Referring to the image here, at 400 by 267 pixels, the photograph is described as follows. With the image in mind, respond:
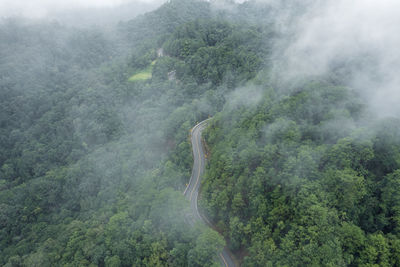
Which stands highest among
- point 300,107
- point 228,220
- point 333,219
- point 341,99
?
point 341,99

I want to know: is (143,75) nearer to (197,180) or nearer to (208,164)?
(208,164)

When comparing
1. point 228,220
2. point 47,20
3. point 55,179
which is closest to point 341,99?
point 228,220

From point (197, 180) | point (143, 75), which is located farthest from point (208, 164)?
point (143, 75)

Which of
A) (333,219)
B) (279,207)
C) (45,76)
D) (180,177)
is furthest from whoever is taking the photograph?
(45,76)

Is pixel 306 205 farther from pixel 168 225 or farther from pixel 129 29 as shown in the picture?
pixel 129 29

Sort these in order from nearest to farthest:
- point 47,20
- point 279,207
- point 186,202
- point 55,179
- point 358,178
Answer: point 358,178 → point 279,207 → point 186,202 → point 55,179 → point 47,20

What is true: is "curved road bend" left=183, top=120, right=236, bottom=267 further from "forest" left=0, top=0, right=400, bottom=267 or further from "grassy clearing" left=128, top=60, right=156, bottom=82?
"grassy clearing" left=128, top=60, right=156, bottom=82

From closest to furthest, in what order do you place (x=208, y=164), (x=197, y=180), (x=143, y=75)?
(x=197, y=180), (x=208, y=164), (x=143, y=75)

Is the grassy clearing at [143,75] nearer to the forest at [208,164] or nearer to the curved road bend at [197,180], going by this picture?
the forest at [208,164]
